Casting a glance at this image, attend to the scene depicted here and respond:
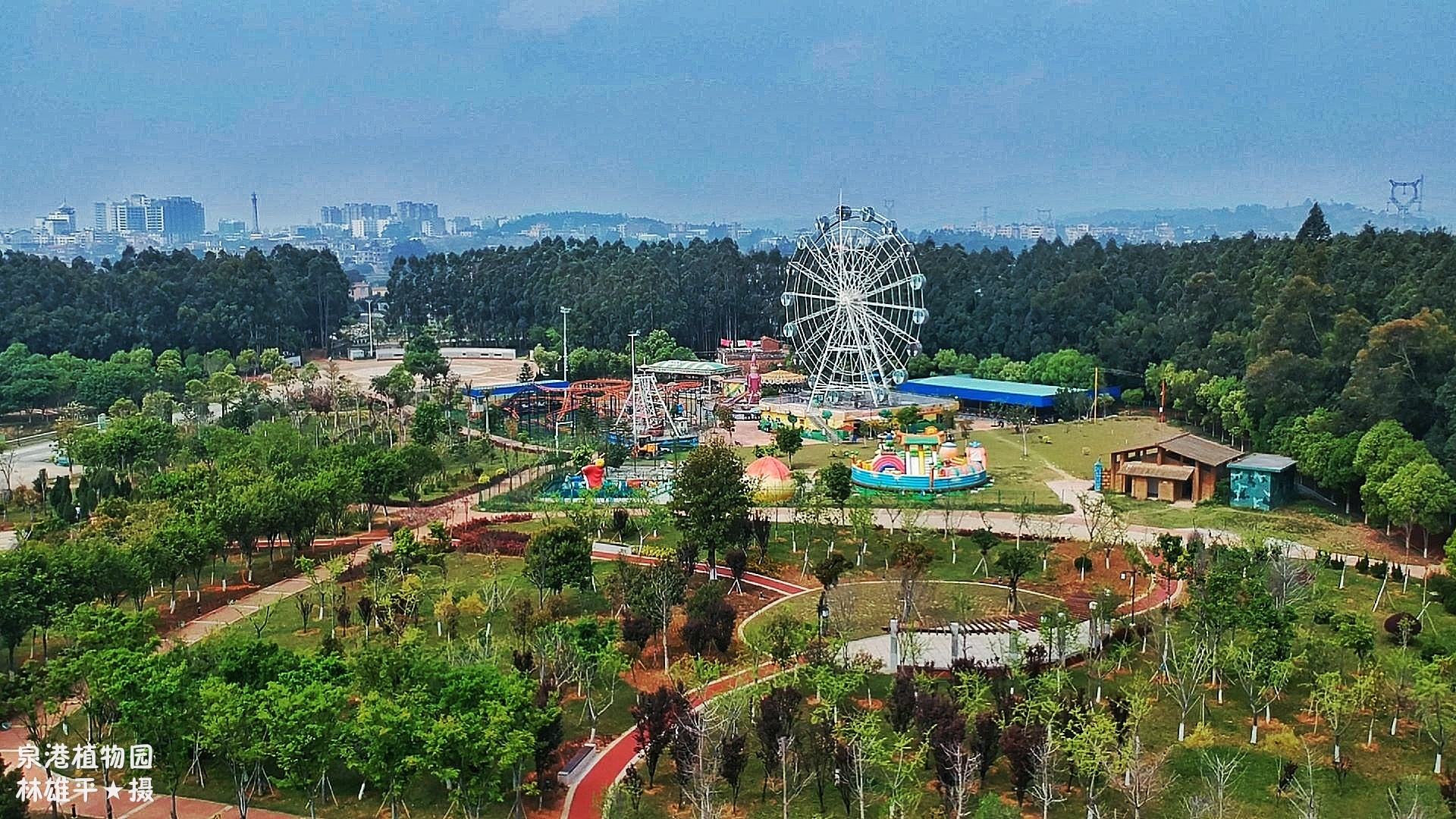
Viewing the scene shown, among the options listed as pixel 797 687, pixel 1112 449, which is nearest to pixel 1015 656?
pixel 797 687

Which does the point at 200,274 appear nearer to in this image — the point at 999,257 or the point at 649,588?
the point at 999,257

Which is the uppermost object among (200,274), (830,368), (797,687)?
(200,274)

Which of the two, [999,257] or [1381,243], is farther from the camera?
[999,257]

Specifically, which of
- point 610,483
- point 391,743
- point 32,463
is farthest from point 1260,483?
point 32,463

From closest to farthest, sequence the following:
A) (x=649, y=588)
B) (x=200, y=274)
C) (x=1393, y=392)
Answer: (x=649, y=588) → (x=1393, y=392) → (x=200, y=274)

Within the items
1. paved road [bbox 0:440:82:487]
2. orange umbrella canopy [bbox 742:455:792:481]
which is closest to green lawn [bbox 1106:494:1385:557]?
orange umbrella canopy [bbox 742:455:792:481]

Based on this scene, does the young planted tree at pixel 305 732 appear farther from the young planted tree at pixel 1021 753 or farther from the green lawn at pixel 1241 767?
the young planted tree at pixel 1021 753
